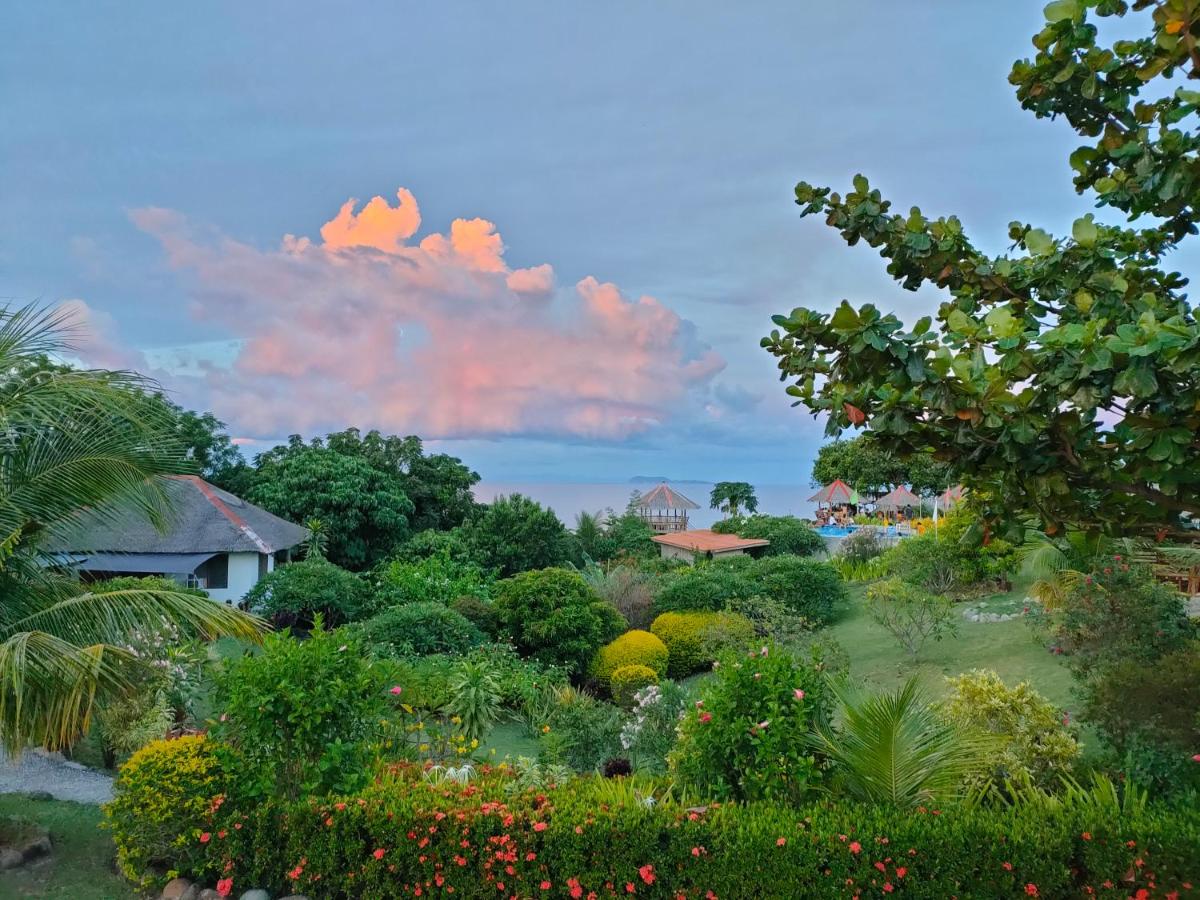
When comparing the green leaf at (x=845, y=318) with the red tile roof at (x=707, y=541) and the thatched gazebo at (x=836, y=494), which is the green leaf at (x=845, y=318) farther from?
the thatched gazebo at (x=836, y=494)

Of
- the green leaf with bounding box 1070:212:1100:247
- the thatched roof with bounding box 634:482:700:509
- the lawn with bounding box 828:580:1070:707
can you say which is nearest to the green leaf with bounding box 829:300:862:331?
the green leaf with bounding box 1070:212:1100:247

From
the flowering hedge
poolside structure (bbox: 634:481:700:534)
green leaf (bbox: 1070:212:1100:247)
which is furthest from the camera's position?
poolside structure (bbox: 634:481:700:534)

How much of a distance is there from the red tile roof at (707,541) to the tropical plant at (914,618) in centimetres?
1152

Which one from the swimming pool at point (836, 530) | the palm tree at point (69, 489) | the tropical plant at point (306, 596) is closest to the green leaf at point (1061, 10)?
the palm tree at point (69, 489)

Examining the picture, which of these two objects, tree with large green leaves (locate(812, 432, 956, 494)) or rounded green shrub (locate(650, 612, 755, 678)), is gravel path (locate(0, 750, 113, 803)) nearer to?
rounded green shrub (locate(650, 612, 755, 678))

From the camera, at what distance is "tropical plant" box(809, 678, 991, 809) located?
503 centimetres

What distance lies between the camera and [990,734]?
5.70 metres

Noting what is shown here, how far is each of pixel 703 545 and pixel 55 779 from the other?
20404mm

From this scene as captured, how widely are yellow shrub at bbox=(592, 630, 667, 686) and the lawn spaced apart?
3.13 meters

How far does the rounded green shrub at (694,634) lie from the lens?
48.0ft

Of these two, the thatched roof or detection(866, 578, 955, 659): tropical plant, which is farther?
the thatched roof

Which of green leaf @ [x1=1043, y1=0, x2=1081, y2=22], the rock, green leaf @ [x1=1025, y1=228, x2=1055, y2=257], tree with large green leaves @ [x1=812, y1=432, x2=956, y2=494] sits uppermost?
tree with large green leaves @ [x1=812, y1=432, x2=956, y2=494]

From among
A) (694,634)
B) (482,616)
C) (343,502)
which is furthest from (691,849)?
(343,502)

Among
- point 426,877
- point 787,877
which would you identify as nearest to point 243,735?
point 426,877
